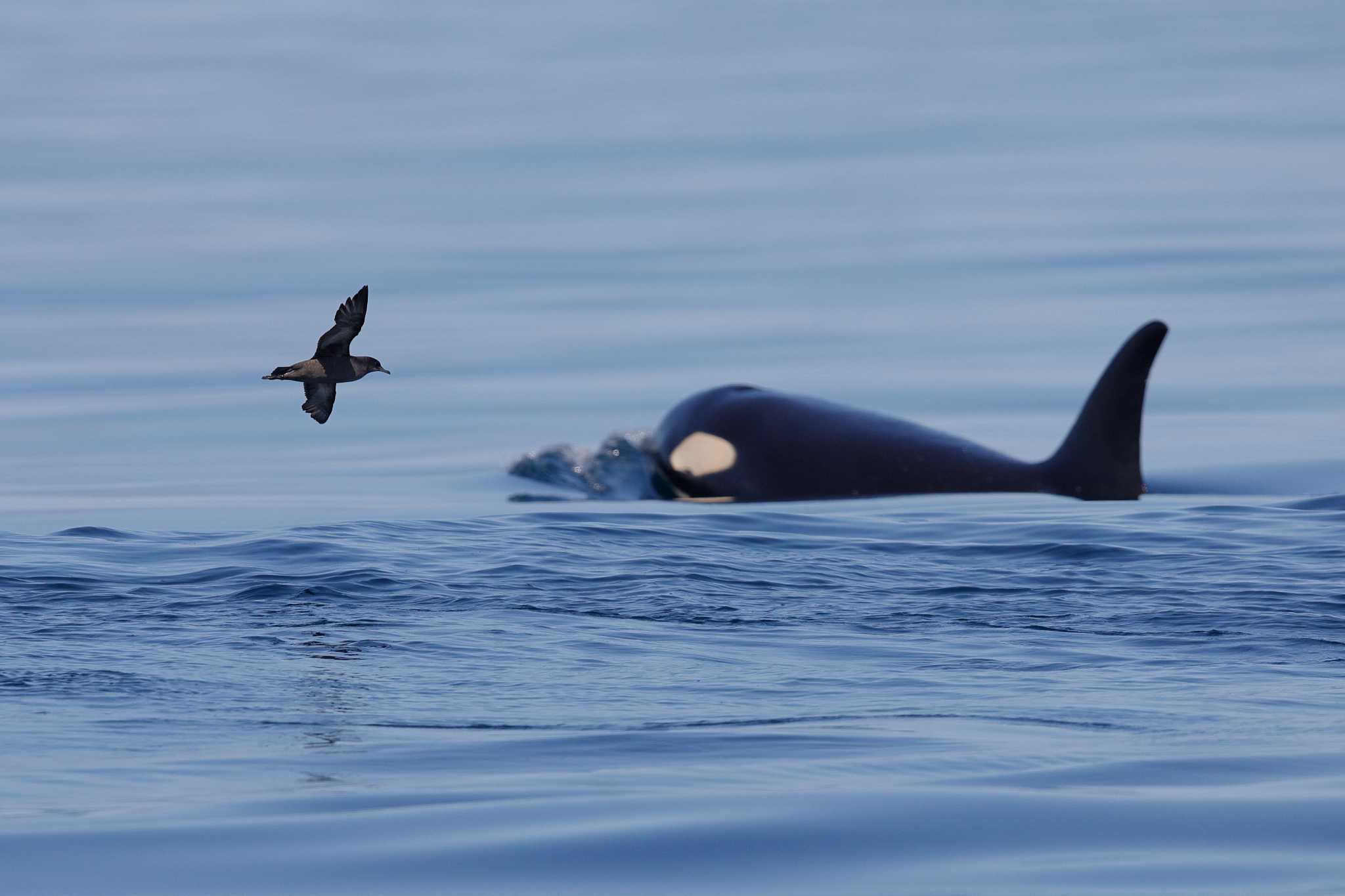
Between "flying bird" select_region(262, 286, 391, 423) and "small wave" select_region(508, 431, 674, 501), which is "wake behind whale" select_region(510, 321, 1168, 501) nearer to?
"small wave" select_region(508, 431, 674, 501)

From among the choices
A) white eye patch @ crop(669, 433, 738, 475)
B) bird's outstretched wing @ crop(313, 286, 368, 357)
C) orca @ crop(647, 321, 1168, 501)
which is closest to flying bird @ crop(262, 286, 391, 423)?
bird's outstretched wing @ crop(313, 286, 368, 357)

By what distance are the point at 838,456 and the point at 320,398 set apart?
675 cm

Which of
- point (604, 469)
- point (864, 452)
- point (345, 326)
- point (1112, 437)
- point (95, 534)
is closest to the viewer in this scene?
point (345, 326)

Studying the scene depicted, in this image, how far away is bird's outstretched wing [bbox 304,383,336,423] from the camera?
26.0 feet

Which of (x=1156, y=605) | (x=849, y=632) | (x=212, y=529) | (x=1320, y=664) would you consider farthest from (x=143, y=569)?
(x=1320, y=664)

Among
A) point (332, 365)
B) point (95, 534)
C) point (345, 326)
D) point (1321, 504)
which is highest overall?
point (345, 326)

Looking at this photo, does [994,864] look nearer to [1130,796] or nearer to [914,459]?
[1130,796]

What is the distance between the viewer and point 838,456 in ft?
47.1

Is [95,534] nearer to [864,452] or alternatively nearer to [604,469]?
[604,469]

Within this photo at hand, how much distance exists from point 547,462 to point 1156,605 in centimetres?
700

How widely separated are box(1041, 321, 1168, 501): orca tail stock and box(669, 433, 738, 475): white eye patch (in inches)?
79.7

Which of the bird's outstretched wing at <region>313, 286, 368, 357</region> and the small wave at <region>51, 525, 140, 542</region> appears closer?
the bird's outstretched wing at <region>313, 286, 368, 357</region>

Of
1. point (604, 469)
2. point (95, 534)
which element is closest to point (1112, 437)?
point (604, 469)

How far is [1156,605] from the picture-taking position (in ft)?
32.6
